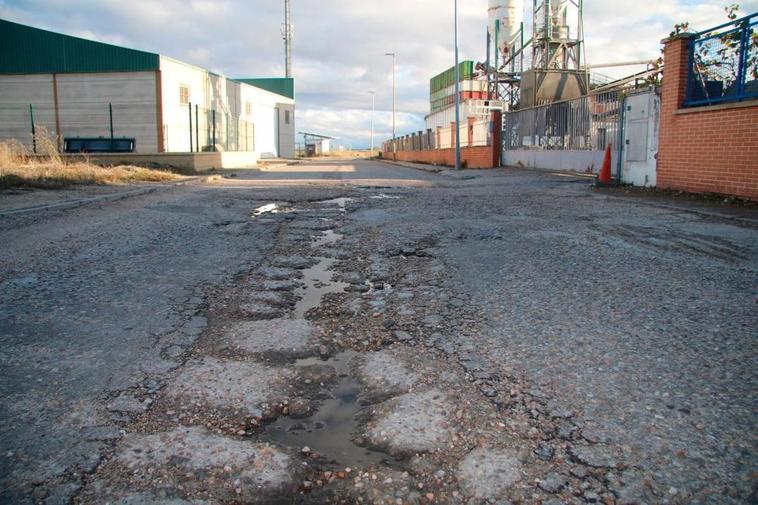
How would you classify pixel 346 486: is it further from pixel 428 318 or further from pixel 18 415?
pixel 428 318

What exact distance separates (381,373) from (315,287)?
1865mm

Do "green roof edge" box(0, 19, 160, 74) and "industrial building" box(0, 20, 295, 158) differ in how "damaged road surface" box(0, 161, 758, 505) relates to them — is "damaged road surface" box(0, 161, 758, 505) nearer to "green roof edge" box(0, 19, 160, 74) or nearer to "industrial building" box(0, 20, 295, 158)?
"industrial building" box(0, 20, 295, 158)

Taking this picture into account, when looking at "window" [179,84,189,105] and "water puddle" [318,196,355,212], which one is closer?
"water puddle" [318,196,355,212]

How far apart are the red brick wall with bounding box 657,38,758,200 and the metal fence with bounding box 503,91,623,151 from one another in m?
2.31

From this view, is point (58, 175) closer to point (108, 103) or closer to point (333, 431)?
point (333, 431)

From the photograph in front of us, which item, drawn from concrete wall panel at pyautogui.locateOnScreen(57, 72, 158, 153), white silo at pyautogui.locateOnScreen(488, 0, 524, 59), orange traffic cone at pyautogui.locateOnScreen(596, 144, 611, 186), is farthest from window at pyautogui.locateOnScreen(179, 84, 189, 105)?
orange traffic cone at pyautogui.locateOnScreen(596, 144, 611, 186)

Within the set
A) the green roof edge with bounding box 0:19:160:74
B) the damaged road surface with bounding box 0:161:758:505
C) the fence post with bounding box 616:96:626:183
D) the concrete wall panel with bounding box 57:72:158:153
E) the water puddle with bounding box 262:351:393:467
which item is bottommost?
the water puddle with bounding box 262:351:393:467

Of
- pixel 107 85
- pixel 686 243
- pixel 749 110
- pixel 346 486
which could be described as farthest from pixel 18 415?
pixel 107 85

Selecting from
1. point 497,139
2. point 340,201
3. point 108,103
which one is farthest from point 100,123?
point 340,201

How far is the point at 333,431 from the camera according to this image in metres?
2.43

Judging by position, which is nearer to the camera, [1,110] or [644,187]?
[644,187]

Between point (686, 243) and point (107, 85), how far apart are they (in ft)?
95.0

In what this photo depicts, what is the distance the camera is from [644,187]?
12.5 metres

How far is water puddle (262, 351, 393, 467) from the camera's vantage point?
222cm
